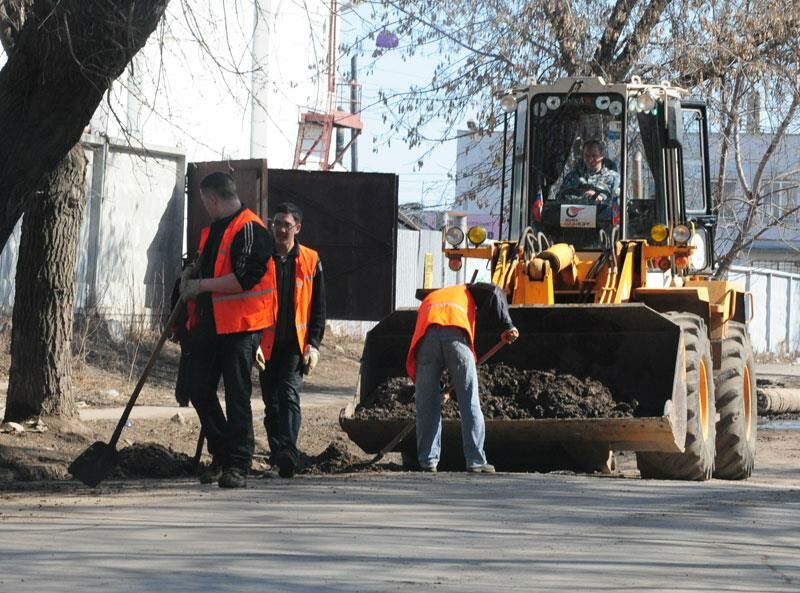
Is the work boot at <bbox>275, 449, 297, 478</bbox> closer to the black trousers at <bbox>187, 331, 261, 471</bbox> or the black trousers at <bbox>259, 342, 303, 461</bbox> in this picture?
the black trousers at <bbox>259, 342, 303, 461</bbox>

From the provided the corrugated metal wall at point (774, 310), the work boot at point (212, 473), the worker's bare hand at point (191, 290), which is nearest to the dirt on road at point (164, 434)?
the work boot at point (212, 473)

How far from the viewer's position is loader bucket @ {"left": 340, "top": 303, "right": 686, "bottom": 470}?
9844 millimetres

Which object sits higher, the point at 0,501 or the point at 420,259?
the point at 420,259

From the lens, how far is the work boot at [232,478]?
8.70 metres

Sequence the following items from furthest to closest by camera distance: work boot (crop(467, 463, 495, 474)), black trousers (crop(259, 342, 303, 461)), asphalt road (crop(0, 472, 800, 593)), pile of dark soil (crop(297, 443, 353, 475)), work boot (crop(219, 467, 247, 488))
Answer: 1. pile of dark soil (crop(297, 443, 353, 475))
2. black trousers (crop(259, 342, 303, 461))
3. work boot (crop(467, 463, 495, 474))
4. work boot (crop(219, 467, 247, 488))
5. asphalt road (crop(0, 472, 800, 593))

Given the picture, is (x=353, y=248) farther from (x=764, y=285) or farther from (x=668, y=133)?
(x=764, y=285)

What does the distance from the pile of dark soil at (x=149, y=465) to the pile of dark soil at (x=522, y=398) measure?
1.34 meters

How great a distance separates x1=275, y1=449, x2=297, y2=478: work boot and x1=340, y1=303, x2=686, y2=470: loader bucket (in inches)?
35.5

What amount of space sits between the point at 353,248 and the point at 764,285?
16.6 m

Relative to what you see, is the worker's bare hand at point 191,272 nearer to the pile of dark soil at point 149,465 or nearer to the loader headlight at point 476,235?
the pile of dark soil at point 149,465

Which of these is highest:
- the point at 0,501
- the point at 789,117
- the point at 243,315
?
the point at 789,117

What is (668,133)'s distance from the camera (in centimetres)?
1156

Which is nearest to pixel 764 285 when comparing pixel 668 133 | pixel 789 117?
pixel 789 117

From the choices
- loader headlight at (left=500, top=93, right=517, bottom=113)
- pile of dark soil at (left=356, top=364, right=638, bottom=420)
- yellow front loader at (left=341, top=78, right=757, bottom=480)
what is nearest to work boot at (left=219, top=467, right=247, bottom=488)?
yellow front loader at (left=341, top=78, right=757, bottom=480)
